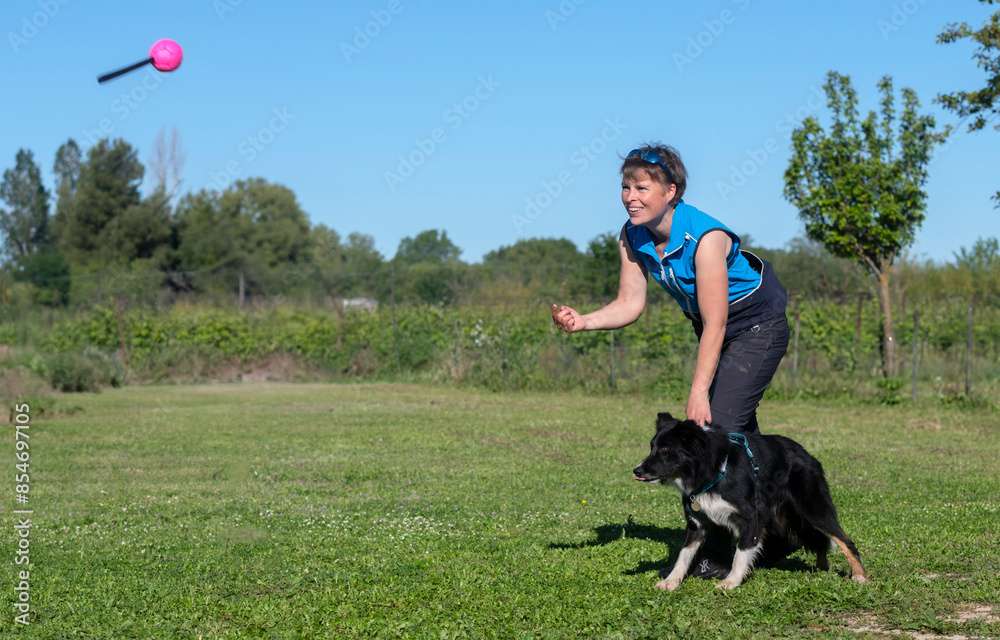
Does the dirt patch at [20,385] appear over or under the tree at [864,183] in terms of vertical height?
under

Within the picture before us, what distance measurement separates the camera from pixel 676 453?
13.1ft

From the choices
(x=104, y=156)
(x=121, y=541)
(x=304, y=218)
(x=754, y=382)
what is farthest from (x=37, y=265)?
(x=754, y=382)

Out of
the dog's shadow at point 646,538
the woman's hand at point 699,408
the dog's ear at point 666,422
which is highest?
the woman's hand at point 699,408

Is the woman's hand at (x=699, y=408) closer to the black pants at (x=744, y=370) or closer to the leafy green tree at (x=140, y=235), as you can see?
the black pants at (x=744, y=370)

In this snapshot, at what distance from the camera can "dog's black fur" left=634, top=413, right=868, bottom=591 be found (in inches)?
157

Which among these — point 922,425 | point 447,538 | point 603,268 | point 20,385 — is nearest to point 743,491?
point 447,538

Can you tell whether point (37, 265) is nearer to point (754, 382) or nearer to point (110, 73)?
point (110, 73)

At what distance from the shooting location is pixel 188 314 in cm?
2280

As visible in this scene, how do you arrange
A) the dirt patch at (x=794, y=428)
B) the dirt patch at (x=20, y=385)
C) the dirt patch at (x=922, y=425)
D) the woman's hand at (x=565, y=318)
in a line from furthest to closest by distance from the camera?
the dirt patch at (x=20, y=385), the dirt patch at (x=922, y=425), the dirt patch at (x=794, y=428), the woman's hand at (x=565, y=318)

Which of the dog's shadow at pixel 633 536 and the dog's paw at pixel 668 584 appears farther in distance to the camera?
the dog's shadow at pixel 633 536

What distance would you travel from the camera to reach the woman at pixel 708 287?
4055 mm

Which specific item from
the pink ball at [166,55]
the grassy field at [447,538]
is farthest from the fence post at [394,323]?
the pink ball at [166,55]

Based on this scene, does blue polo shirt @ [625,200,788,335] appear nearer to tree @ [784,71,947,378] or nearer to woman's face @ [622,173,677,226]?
woman's face @ [622,173,677,226]

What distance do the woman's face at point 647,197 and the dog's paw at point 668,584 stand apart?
1792 millimetres
